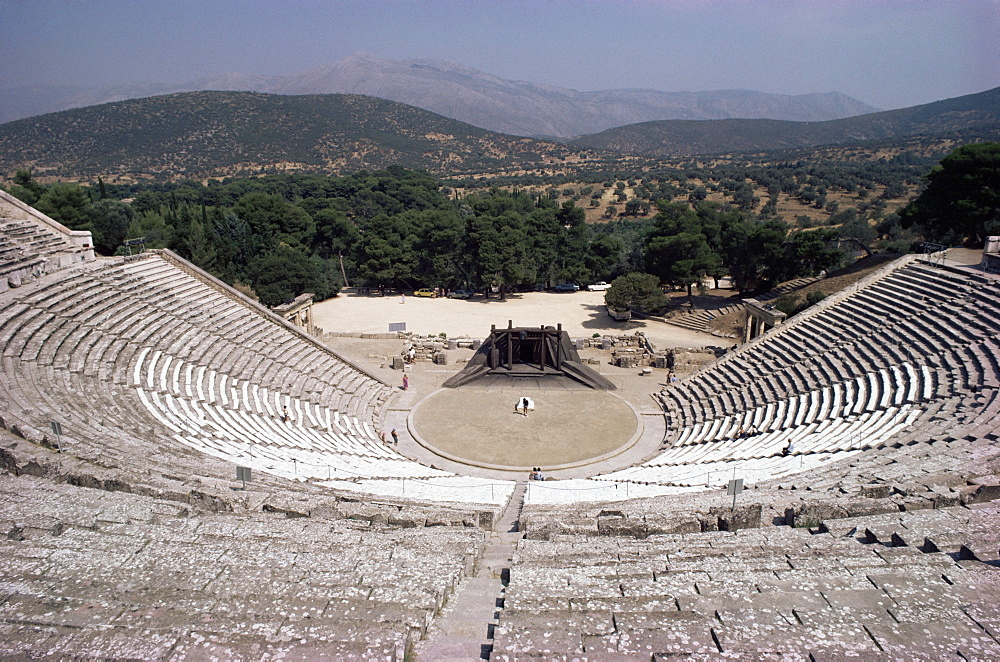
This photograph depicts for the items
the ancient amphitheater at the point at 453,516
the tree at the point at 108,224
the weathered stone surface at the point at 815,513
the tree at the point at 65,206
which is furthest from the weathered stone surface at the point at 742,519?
the tree at the point at 108,224

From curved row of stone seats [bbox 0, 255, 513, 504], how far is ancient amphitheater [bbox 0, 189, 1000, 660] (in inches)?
4.1

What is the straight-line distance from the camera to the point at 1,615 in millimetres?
5773

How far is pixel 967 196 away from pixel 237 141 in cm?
11997

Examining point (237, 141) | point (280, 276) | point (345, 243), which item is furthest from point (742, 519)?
point (237, 141)

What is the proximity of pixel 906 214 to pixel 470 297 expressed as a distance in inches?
1092

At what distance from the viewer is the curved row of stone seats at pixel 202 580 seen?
552 centimetres

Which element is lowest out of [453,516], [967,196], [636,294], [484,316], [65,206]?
[484,316]

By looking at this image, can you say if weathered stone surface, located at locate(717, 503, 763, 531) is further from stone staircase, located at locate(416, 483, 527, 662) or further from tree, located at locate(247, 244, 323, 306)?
tree, located at locate(247, 244, 323, 306)

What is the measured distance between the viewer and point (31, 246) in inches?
859

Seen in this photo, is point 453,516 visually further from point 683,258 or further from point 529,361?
point 683,258

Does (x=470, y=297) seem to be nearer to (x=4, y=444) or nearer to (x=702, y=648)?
(x=4, y=444)

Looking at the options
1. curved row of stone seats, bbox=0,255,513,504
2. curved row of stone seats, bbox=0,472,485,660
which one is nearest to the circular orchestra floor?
curved row of stone seats, bbox=0,255,513,504

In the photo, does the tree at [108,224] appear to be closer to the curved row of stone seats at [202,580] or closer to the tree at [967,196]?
the curved row of stone seats at [202,580]

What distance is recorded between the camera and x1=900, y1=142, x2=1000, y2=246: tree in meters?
31.3
